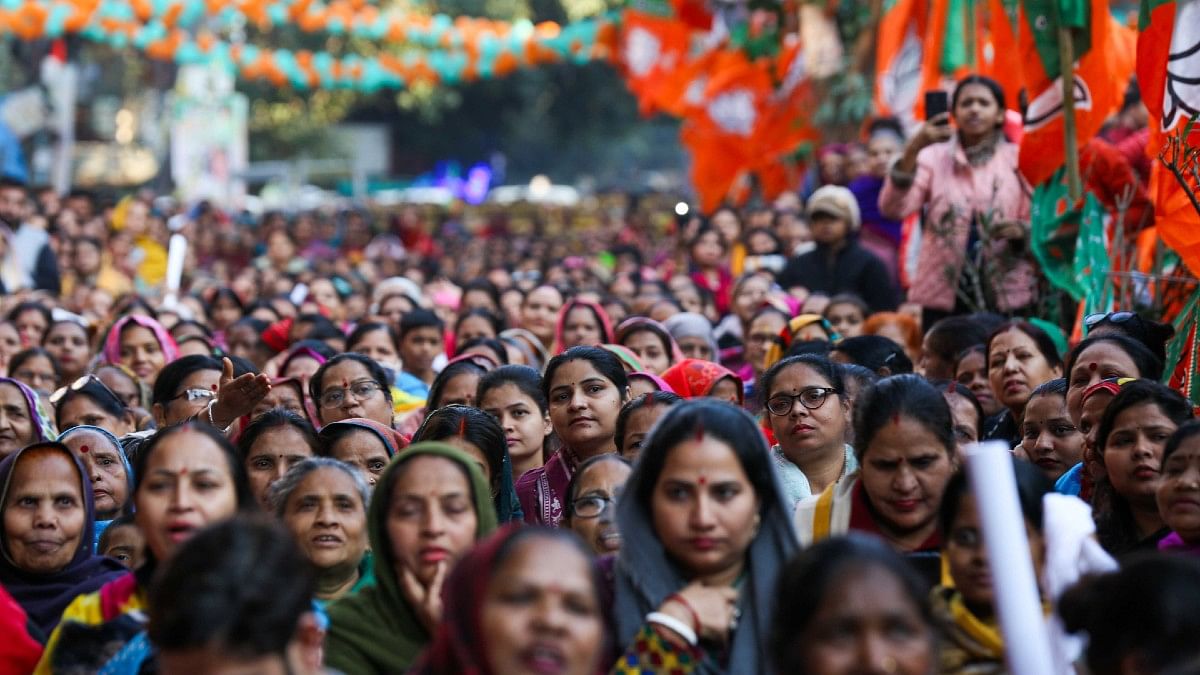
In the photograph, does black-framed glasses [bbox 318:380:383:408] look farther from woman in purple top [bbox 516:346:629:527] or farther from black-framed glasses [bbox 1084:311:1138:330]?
black-framed glasses [bbox 1084:311:1138:330]

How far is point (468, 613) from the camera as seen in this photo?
3029 mm

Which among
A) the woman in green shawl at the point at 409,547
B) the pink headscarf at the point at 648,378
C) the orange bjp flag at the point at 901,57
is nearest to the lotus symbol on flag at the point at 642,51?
the orange bjp flag at the point at 901,57

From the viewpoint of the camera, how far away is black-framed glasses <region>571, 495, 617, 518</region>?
4426mm

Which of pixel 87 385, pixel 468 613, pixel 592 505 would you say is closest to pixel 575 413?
pixel 592 505

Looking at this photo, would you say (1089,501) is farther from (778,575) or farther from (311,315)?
(311,315)

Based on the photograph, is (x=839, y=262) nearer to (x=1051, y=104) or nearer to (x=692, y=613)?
(x=1051, y=104)

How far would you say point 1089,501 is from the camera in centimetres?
469

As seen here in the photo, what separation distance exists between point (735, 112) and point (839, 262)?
7457 mm

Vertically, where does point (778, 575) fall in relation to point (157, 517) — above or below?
below

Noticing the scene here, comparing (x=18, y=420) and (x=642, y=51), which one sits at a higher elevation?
(x=642, y=51)

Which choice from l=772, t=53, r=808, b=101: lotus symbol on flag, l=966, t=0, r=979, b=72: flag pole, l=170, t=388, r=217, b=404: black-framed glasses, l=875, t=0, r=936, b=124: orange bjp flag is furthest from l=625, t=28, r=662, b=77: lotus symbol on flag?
l=170, t=388, r=217, b=404: black-framed glasses

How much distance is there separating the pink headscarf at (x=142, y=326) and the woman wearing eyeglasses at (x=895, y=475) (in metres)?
4.64

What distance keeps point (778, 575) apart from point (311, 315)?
5629 mm

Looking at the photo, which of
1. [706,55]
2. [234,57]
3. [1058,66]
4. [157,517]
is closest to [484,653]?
[157,517]
